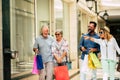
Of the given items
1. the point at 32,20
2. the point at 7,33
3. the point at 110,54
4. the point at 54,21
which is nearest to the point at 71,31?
the point at 54,21

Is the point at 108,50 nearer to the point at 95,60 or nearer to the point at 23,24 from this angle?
the point at 95,60

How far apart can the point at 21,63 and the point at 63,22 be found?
23.7ft

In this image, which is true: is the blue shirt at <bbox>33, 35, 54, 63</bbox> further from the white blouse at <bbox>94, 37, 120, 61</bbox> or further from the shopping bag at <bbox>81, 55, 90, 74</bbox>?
the white blouse at <bbox>94, 37, 120, 61</bbox>

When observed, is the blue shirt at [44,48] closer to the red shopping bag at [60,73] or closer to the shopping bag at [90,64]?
the red shopping bag at [60,73]

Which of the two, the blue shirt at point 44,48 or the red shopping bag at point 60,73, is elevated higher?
the blue shirt at point 44,48

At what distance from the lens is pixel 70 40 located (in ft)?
59.0

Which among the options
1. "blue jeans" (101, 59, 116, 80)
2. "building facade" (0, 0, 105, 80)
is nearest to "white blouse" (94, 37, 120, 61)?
"blue jeans" (101, 59, 116, 80)

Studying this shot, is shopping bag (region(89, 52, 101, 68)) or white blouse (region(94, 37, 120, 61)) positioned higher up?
white blouse (region(94, 37, 120, 61))

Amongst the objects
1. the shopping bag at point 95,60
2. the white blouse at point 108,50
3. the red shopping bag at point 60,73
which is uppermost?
the white blouse at point 108,50

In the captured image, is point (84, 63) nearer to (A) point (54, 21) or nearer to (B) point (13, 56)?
(B) point (13, 56)

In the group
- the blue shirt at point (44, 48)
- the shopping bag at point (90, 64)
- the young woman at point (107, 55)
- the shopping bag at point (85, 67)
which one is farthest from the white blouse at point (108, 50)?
the blue shirt at point (44, 48)

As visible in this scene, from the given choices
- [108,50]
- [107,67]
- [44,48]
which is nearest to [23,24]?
[44,48]

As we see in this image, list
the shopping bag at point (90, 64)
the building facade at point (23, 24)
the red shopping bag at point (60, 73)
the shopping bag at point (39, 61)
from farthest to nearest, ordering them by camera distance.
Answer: the shopping bag at point (90, 64) → the shopping bag at point (39, 61) → the red shopping bag at point (60, 73) → the building facade at point (23, 24)

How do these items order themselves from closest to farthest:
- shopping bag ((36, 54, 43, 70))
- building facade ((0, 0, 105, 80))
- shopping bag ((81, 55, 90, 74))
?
building facade ((0, 0, 105, 80)) < shopping bag ((36, 54, 43, 70)) < shopping bag ((81, 55, 90, 74))
